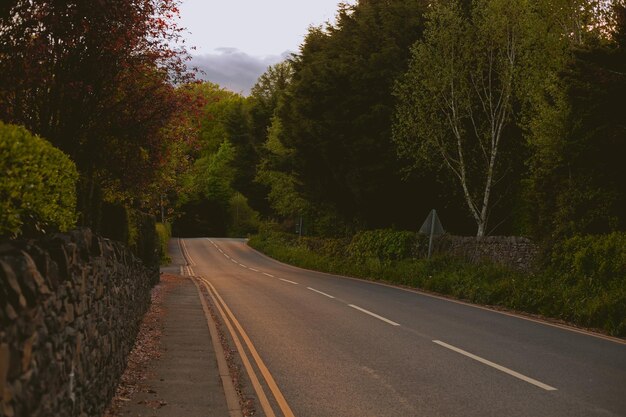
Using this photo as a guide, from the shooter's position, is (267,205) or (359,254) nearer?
(359,254)

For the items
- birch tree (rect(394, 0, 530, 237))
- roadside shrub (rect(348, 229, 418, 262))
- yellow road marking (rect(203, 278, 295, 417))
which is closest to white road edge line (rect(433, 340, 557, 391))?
yellow road marking (rect(203, 278, 295, 417))

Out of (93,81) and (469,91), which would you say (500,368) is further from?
(469,91)

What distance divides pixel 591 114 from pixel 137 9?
13540mm

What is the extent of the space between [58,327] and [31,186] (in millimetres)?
1218

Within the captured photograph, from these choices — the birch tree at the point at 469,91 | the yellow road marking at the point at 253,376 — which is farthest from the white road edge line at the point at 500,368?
the birch tree at the point at 469,91

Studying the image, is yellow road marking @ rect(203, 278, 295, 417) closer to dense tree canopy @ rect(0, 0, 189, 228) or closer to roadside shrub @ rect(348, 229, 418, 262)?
dense tree canopy @ rect(0, 0, 189, 228)

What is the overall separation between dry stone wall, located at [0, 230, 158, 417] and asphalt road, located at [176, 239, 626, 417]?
8.14ft

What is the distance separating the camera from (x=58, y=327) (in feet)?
14.6

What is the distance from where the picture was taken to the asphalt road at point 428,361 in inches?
289

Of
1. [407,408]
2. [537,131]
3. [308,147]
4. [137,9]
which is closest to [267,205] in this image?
[308,147]

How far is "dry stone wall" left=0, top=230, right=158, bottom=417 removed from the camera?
3346 mm

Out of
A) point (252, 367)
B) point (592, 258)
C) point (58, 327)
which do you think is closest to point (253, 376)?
point (252, 367)

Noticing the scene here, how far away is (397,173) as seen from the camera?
32.2 meters

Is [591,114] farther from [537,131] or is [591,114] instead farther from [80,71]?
[80,71]
